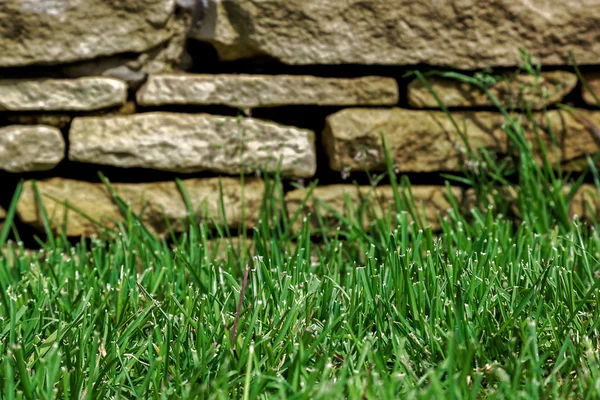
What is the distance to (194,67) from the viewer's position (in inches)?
83.8

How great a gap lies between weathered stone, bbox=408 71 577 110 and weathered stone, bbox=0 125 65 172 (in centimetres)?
105

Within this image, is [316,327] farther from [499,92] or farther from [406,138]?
[499,92]

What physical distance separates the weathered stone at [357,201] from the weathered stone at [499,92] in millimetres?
265

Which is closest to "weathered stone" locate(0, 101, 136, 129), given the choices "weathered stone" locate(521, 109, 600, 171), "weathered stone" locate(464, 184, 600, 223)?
"weathered stone" locate(464, 184, 600, 223)

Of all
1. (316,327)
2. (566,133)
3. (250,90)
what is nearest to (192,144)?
(250,90)

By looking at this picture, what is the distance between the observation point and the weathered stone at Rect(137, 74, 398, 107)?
2035mm

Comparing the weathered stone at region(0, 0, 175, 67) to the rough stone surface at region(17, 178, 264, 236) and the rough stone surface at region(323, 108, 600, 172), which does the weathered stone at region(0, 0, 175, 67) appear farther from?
the rough stone surface at region(323, 108, 600, 172)

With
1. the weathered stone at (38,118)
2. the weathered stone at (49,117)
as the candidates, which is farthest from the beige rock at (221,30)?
the weathered stone at (38,118)

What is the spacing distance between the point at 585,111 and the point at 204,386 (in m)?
1.62

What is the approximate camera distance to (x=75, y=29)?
1.97m

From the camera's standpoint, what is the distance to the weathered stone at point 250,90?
204 centimetres

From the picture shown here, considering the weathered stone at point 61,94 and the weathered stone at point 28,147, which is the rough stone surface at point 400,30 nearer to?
the weathered stone at point 61,94

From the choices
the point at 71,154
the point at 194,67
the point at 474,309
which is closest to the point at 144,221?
the point at 71,154

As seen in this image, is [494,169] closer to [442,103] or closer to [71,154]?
[442,103]
